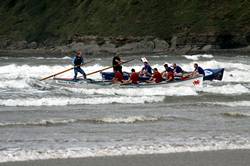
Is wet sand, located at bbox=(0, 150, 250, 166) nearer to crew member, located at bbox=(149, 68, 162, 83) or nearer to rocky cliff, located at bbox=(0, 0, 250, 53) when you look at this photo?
crew member, located at bbox=(149, 68, 162, 83)

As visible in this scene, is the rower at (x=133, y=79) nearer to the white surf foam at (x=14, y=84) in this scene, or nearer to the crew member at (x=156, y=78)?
the crew member at (x=156, y=78)

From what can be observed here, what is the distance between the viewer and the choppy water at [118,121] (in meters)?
10.4

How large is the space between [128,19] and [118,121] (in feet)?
201

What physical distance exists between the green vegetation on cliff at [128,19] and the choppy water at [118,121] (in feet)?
142

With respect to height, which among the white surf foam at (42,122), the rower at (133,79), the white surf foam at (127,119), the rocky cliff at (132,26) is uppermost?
the rocky cliff at (132,26)

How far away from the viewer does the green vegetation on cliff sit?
220 ft

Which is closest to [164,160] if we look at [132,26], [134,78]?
[134,78]

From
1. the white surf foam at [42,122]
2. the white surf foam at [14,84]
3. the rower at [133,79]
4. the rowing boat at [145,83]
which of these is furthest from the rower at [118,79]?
the white surf foam at [42,122]

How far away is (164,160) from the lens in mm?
9117

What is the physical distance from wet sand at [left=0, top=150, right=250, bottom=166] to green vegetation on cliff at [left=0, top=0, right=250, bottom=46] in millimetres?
54468

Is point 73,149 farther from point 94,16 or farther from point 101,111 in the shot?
point 94,16

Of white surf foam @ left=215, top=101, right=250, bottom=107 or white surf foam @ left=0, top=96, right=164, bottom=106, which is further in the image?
white surf foam @ left=0, top=96, right=164, bottom=106

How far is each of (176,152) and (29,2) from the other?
85.5 m

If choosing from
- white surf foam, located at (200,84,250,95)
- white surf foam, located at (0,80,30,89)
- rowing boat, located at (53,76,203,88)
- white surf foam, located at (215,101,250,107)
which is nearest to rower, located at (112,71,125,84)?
rowing boat, located at (53,76,203,88)
